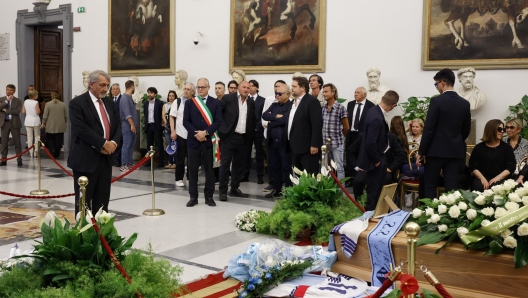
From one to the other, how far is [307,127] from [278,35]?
204 inches

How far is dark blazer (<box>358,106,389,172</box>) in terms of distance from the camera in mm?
6934

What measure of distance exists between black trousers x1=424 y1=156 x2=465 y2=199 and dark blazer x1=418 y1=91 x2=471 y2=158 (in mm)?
104

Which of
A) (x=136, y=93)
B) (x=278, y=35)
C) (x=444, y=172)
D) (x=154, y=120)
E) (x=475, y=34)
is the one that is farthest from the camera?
(x=136, y=93)

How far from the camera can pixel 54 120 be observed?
15.0 meters

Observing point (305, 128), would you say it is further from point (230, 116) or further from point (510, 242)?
point (510, 242)

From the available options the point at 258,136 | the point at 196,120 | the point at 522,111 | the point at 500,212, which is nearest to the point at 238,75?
the point at 258,136

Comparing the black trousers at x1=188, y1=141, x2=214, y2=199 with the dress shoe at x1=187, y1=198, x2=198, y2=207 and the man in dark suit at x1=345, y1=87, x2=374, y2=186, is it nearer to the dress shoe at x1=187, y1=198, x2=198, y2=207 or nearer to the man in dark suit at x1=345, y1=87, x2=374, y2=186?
the dress shoe at x1=187, y1=198, x2=198, y2=207

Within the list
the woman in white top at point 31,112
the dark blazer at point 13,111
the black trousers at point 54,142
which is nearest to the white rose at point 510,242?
the dark blazer at point 13,111

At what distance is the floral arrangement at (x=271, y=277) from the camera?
4590mm

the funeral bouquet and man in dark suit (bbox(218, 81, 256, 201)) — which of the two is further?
man in dark suit (bbox(218, 81, 256, 201))

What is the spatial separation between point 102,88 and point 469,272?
3922mm

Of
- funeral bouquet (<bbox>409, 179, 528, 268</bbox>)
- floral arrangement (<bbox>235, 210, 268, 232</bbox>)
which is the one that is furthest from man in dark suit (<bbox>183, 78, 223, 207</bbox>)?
funeral bouquet (<bbox>409, 179, 528, 268</bbox>)

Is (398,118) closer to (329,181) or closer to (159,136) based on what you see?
(329,181)

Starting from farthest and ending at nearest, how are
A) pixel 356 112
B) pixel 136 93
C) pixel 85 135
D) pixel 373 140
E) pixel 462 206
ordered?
pixel 136 93 → pixel 356 112 → pixel 373 140 → pixel 85 135 → pixel 462 206
